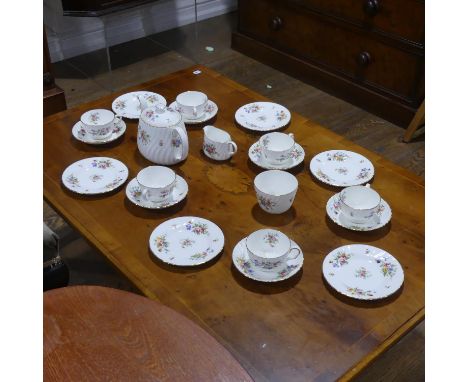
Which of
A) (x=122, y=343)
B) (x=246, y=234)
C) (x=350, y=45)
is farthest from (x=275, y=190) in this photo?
(x=350, y=45)

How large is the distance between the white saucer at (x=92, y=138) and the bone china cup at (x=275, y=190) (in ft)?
1.57

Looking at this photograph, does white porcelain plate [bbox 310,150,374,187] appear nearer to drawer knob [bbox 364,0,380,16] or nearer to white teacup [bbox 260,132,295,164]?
Result: white teacup [bbox 260,132,295,164]

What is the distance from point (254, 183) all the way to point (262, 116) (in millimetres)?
426

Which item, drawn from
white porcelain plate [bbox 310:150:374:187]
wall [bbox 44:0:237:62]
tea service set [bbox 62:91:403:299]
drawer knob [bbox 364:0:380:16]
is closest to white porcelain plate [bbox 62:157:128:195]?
tea service set [bbox 62:91:403:299]

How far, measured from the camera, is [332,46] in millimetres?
3070

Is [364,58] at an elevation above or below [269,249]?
below

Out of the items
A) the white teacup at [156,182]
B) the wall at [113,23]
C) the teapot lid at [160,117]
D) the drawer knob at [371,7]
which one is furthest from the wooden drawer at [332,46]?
the white teacup at [156,182]

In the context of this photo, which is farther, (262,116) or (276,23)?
(276,23)

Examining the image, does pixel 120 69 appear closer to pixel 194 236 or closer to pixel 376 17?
pixel 376 17

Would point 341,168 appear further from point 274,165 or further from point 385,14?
A: point 385,14

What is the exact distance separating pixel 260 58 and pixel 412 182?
6.62ft

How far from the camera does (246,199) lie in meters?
1.54

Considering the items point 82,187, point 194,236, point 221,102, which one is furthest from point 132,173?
point 221,102

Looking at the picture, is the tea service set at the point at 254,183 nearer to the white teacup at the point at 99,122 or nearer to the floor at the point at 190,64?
the white teacup at the point at 99,122
